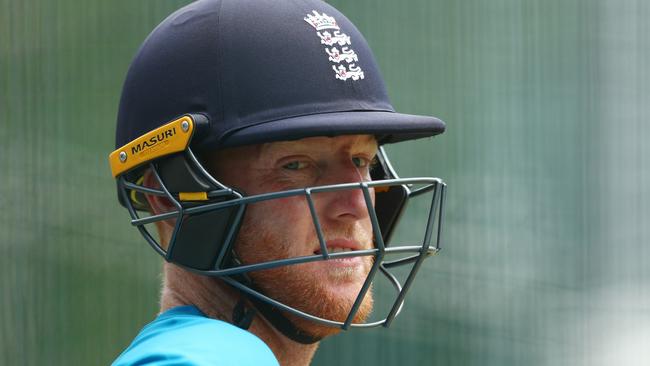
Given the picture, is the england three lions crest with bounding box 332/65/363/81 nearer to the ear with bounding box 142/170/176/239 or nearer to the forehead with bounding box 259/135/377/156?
the forehead with bounding box 259/135/377/156

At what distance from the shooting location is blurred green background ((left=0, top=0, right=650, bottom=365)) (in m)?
4.06

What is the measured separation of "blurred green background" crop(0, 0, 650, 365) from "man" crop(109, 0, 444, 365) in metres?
1.94

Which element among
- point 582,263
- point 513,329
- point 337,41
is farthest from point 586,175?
point 337,41

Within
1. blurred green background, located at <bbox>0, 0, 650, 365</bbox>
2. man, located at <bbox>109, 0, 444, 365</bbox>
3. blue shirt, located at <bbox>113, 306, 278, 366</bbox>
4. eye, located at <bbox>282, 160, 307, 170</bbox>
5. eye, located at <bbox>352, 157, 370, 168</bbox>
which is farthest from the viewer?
blurred green background, located at <bbox>0, 0, 650, 365</bbox>

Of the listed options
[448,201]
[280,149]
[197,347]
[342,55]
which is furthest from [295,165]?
[448,201]

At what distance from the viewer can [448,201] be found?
13.5 ft

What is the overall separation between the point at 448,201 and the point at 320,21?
2.06 metres

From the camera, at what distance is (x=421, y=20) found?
165 inches

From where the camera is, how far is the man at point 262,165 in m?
1.99

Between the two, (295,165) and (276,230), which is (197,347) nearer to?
(276,230)

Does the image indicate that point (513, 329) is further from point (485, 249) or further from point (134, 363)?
point (134, 363)

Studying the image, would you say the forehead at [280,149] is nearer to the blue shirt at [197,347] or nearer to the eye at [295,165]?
the eye at [295,165]

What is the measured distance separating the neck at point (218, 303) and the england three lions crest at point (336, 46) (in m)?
0.49

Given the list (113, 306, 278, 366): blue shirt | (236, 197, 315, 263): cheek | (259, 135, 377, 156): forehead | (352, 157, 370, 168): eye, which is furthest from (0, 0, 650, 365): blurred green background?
(113, 306, 278, 366): blue shirt
